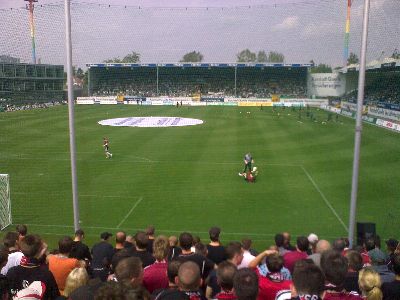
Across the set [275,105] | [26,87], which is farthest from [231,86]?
[26,87]

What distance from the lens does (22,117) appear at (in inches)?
1559

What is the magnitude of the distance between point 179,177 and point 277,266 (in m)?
15.0

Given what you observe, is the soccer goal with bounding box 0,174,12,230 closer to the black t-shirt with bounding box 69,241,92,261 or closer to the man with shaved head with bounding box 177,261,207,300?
the black t-shirt with bounding box 69,241,92,261

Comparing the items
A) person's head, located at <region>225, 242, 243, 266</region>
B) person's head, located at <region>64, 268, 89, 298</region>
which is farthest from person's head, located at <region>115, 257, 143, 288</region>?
person's head, located at <region>225, 242, 243, 266</region>

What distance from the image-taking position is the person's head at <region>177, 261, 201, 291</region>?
12.7 feet

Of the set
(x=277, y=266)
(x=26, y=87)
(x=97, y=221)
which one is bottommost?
(x=97, y=221)

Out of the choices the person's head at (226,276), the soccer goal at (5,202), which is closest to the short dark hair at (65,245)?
the person's head at (226,276)

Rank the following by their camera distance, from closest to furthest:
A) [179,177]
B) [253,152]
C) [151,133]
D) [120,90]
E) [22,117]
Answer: [179,177]
[253,152]
[151,133]
[22,117]
[120,90]

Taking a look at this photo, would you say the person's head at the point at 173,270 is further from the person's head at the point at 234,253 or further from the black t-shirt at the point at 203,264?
the person's head at the point at 234,253

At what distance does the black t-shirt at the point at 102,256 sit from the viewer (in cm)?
667

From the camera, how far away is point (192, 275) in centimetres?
387

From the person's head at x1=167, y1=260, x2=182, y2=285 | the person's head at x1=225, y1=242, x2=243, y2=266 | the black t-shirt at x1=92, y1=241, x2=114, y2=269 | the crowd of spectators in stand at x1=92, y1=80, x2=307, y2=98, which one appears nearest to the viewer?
the person's head at x1=167, y1=260, x2=182, y2=285

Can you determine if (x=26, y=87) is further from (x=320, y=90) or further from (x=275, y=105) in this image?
(x=320, y=90)

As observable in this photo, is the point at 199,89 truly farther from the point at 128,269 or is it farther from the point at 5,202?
the point at 128,269
